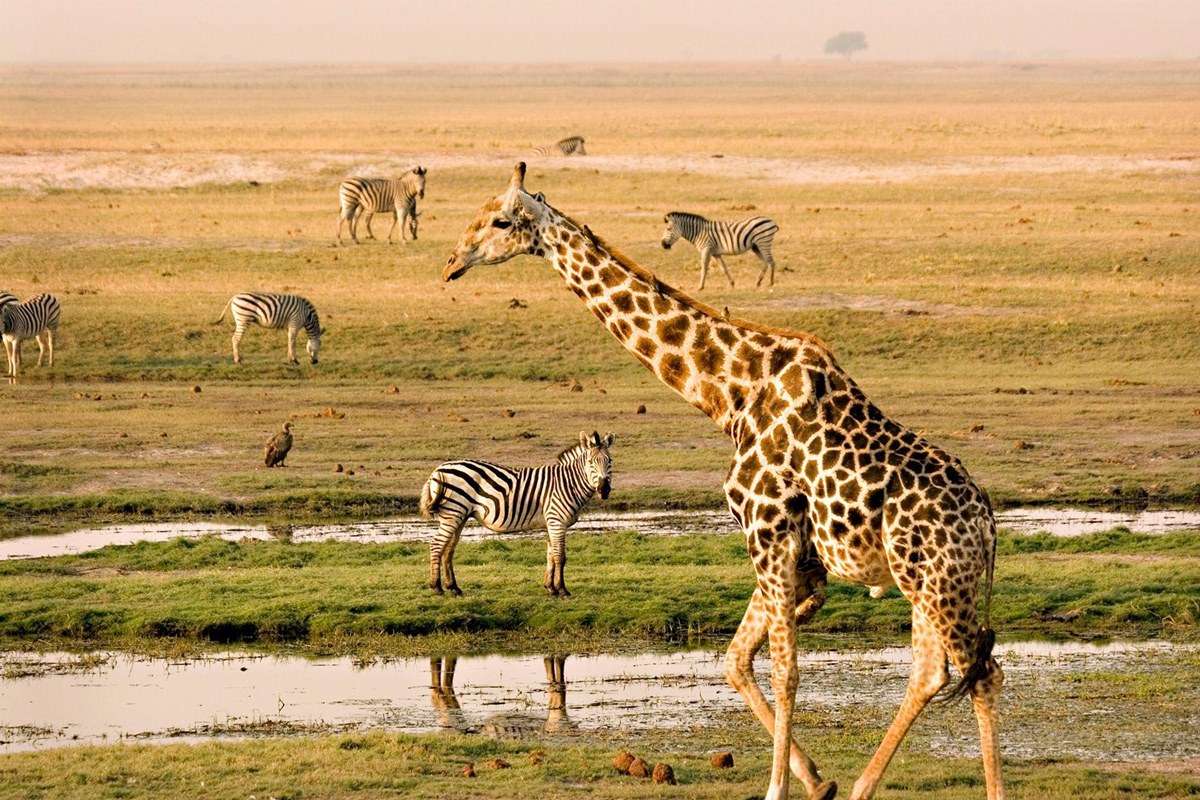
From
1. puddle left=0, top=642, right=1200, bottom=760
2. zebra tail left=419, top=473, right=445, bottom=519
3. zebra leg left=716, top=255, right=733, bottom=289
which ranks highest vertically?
zebra leg left=716, top=255, right=733, bottom=289

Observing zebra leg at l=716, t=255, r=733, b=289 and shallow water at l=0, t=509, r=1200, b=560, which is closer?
shallow water at l=0, t=509, r=1200, b=560

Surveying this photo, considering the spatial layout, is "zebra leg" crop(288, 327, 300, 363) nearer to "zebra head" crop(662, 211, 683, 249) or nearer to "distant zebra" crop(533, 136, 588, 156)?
"zebra head" crop(662, 211, 683, 249)

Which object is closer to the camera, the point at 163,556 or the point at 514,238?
the point at 514,238

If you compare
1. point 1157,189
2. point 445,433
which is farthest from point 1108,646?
point 1157,189

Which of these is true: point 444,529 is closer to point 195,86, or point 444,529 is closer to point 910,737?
point 910,737

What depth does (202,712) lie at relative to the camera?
40.9 feet

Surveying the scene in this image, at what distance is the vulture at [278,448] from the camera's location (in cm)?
2217

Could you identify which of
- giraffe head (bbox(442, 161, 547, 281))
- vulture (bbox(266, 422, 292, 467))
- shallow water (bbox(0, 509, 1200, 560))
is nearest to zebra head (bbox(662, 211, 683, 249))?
vulture (bbox(266, 422, 292, 467))

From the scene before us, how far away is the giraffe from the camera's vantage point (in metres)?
8.83

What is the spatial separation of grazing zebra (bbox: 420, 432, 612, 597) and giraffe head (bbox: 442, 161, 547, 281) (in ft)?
20.8

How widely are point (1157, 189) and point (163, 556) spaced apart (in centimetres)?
3680

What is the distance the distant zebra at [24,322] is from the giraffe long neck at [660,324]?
2012cm

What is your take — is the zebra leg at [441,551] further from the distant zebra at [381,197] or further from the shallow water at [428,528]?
the distant zebra at [381,197]

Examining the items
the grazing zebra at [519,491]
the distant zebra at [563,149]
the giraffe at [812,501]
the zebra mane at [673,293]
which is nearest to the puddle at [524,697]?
the grazing zebra at [519,491]
